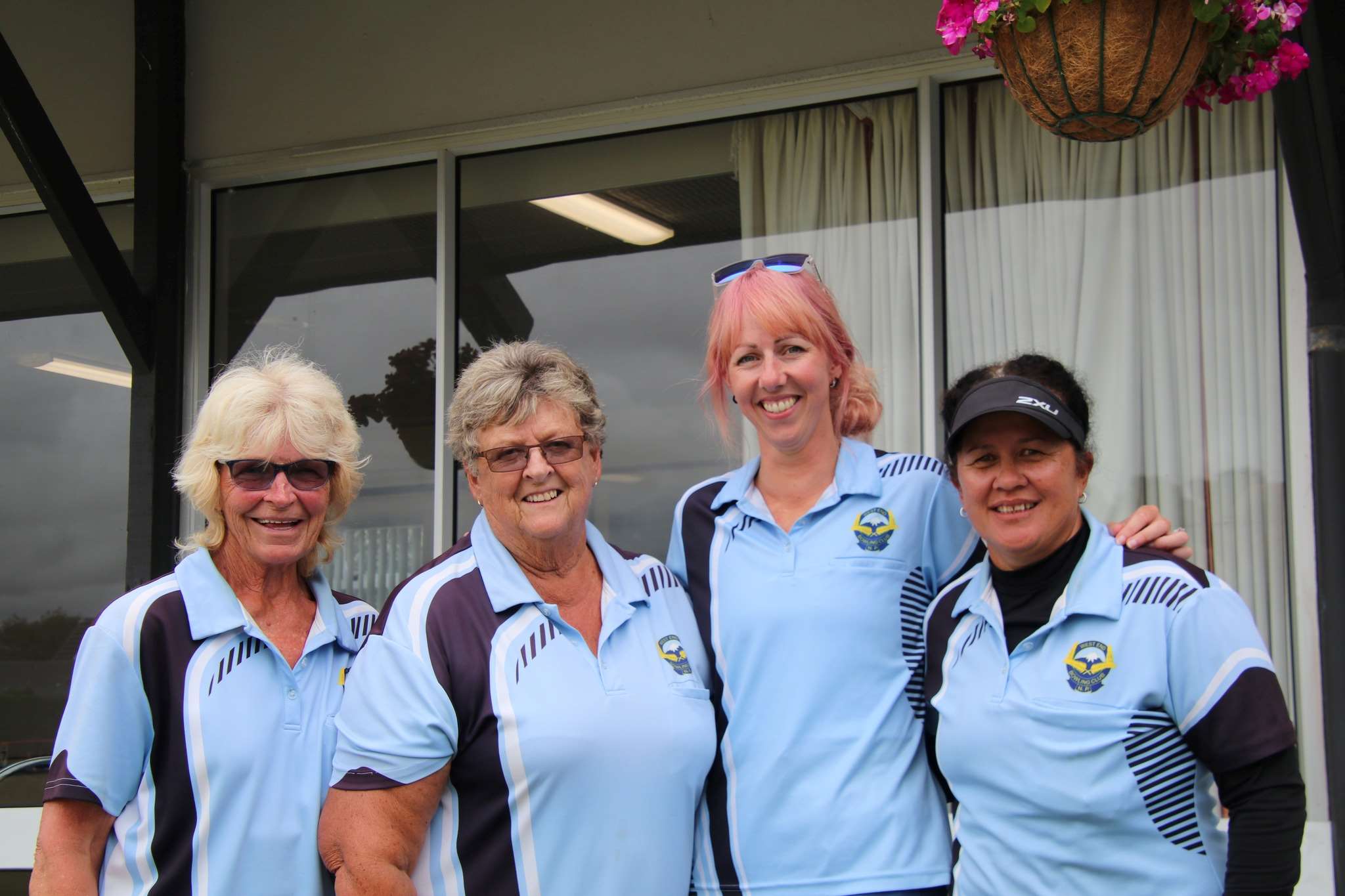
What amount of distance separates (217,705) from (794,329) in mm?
1216

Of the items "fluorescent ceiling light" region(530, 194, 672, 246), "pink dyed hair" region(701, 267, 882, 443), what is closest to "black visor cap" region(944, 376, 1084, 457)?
"pink dyed hair" region(701, 267, 882, 443)

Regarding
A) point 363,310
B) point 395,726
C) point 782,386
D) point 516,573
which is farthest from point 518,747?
point 363,310

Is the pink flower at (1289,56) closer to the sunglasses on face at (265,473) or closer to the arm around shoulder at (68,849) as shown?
the sunglasses on face at (265,473)

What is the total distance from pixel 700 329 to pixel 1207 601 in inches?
119

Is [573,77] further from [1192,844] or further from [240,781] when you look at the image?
[1192,844]

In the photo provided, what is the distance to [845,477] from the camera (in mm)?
2348

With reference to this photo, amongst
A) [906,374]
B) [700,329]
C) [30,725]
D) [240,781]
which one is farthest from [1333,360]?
[30,725]

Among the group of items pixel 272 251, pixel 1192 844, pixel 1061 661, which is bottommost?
pixel 1192 844

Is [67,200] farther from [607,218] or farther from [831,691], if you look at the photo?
[831,691]

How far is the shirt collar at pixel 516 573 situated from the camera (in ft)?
7.03

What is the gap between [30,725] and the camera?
5230 millimetres

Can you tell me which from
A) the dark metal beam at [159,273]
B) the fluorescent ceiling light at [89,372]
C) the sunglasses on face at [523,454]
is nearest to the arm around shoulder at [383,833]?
the sunglasses on face at [523,454]

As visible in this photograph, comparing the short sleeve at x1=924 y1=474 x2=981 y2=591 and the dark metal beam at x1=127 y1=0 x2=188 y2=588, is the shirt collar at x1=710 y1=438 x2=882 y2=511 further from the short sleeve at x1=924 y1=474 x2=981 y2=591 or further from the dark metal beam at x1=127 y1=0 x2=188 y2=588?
the dark metal beam at x1=127 y1=0 x2=188 y2=588

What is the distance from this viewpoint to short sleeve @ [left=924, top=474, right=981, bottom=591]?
7.61 ft
